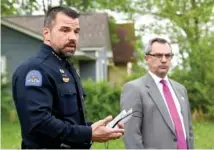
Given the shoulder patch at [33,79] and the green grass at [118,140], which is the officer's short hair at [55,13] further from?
the green grass at [118,140]

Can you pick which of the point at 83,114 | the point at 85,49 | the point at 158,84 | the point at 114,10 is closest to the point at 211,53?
the point at 114,10

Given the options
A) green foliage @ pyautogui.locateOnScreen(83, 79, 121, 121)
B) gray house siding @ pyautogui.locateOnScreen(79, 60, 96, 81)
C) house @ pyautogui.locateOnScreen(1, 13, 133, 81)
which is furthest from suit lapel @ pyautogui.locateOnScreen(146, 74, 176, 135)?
gray house siding @ pyautogui.locateOnScreen(79, 60, 96, 81)

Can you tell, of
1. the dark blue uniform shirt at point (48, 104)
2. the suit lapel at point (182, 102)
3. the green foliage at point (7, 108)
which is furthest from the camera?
the green foliage at point (7, 108)

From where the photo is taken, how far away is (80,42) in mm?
27875

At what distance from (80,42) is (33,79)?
2513 cm

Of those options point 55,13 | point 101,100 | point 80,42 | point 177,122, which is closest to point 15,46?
point 80,42

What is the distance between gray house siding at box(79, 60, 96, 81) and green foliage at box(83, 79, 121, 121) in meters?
11.6

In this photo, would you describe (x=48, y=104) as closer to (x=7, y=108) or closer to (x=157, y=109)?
(x=157, y=109)

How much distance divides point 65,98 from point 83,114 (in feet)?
0.68

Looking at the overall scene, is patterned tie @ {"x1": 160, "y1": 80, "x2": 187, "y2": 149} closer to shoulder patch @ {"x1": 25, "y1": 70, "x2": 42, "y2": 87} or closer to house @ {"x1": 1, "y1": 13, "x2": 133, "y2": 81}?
shoulder patch @ {"x1": 25, "y1": 70, "x2": 42, "y2": 87}

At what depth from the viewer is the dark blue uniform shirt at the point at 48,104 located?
2.78 metres

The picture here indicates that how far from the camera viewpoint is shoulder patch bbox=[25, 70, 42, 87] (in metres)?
2.81

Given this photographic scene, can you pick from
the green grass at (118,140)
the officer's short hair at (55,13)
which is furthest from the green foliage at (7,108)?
the officer's short hair at (55,13)

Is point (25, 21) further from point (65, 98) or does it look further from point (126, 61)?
point (65, 98)
